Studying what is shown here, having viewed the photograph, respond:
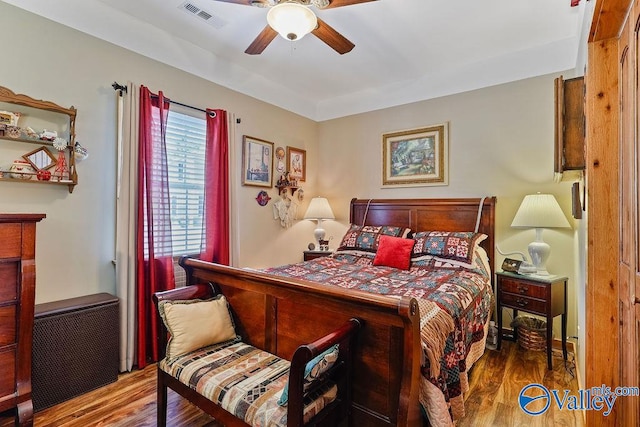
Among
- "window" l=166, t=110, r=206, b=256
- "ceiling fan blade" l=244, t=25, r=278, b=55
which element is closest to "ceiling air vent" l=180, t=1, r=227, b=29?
"ceiling fan blade" l=244, t=25, r=278, b=55

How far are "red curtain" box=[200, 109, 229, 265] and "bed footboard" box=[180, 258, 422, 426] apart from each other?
1.19 metres

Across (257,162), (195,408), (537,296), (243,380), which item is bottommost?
(195,408)

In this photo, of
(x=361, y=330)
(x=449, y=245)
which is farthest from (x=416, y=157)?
(x=361, y=330)

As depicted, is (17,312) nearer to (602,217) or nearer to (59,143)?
(59,143)

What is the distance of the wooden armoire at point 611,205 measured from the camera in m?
1.17

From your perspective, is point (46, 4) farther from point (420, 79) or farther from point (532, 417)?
point (532, 417)

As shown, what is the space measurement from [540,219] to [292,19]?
2530 mm

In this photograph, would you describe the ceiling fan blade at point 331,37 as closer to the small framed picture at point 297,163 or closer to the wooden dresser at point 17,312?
the small framed picture at point 297,163

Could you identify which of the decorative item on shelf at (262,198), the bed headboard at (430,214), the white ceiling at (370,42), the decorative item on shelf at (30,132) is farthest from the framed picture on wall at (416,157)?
the decorative item on shelf at (30,132)

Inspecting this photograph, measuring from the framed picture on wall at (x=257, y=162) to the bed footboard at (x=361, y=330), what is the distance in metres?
1.81

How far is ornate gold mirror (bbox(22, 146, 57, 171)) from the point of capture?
2111mm

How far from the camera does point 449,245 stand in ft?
9.71

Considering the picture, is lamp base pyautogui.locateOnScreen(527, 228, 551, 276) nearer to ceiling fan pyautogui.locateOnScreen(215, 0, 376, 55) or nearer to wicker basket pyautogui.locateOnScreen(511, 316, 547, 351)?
wicker basket pyautogui.locateOnScreen(511, 316, 547, 351)

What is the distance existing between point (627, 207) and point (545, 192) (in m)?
1.98
